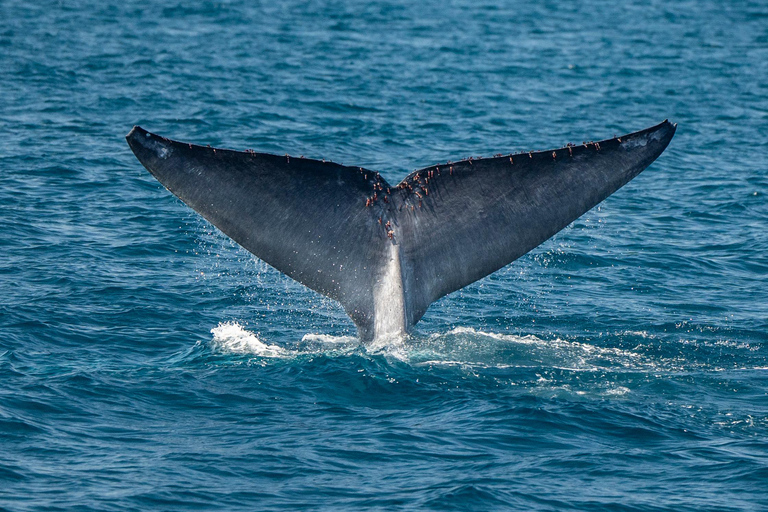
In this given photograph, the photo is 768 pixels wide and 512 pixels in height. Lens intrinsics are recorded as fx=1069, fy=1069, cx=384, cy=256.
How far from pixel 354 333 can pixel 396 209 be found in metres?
3.27

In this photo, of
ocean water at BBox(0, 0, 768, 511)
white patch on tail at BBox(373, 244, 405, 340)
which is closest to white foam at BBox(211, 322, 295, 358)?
ocean water at BBox(0, 0, 768, 511)

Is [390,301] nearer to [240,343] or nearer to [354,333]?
[354,333]

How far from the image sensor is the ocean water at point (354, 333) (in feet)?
34.6

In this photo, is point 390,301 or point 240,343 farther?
point 240,343

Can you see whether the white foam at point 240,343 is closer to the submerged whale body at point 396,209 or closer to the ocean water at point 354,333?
the ocean water at point 354,333

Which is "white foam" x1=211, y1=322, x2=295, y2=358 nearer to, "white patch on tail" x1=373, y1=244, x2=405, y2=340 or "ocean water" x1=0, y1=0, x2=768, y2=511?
"ocean water" x1=0, y1=0, x2=768, y2=511

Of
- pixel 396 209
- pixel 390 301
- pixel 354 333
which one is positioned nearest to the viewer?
pixel 396 209

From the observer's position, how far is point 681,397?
1239 centimetres

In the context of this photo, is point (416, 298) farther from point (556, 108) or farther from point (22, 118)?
point (556, 108)

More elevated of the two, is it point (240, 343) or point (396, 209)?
point (396, 209)

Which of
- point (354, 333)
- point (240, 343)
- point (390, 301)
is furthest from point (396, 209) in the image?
point (240, 343)

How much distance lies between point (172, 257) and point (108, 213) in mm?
2786

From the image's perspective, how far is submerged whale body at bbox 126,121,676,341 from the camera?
11.1 meters

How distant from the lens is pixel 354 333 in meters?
14.5
